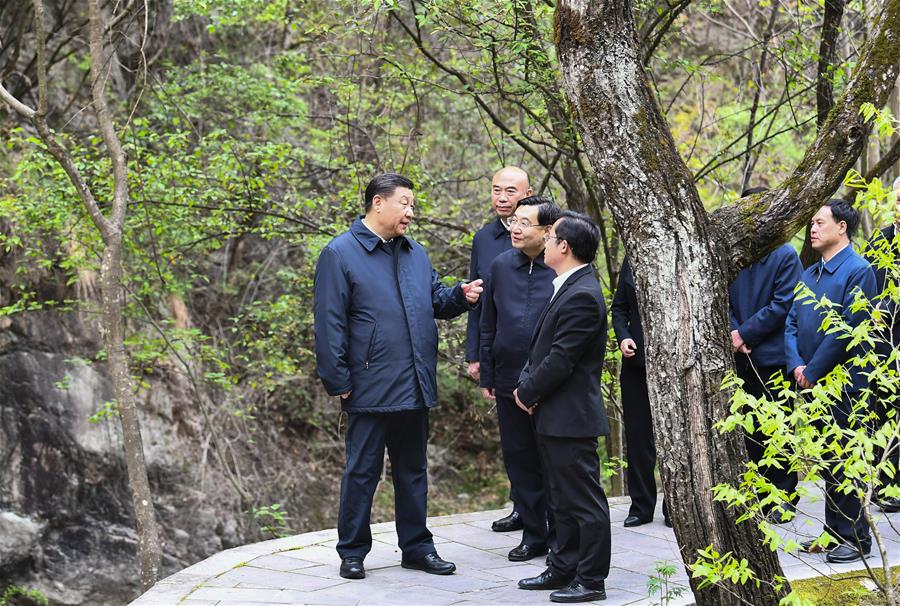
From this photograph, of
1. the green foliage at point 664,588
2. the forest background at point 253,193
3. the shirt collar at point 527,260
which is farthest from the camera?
the forest background at point 253,193

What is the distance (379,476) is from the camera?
5492 mm

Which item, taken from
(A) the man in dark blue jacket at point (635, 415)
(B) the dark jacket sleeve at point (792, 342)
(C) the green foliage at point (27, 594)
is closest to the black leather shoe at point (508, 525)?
(A) the man in dark blue jacket at point (635, 415)

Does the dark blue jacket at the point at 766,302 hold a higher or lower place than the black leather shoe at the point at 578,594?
higher

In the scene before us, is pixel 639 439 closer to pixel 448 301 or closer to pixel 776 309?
pixel 776 309

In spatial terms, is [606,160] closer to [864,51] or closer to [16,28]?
[864,51]

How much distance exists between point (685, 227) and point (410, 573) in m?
2.57

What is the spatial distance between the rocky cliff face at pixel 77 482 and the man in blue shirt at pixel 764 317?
274 inches

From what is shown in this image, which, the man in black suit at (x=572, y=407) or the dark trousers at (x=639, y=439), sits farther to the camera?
the dark trousers at (x=639, y=439)

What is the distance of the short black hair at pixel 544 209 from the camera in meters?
5.48

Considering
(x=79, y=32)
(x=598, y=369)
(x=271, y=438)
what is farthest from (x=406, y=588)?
(x=79, y=32)

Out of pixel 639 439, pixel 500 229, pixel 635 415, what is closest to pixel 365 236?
pixel 500 229

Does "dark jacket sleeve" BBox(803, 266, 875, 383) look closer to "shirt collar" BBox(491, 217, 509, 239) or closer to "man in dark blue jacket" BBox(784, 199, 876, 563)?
"man in dark blue jacket" BBox(784, 199, 876, 563)

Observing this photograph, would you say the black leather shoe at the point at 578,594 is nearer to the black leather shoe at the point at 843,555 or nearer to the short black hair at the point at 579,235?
the black leather shoe at the point at 843,555

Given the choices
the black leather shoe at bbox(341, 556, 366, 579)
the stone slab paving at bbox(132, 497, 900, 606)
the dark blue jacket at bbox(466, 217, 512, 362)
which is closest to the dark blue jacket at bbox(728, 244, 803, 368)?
the stone slab paving at bbox(132, 497, 900, 606)
